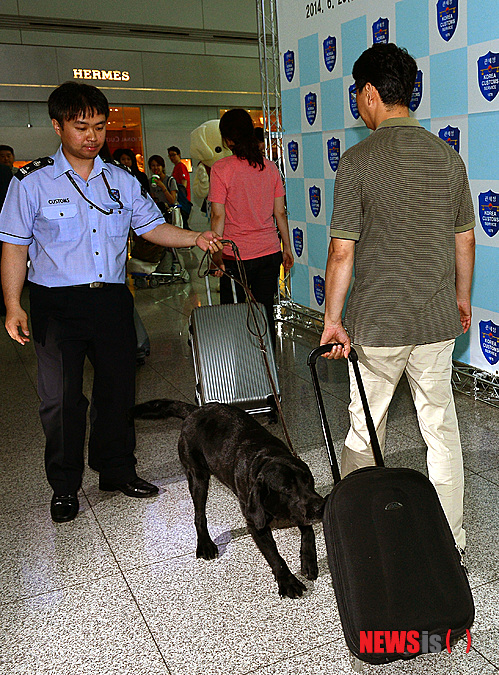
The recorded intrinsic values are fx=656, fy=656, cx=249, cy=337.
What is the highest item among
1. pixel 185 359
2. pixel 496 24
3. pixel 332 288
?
pixel 496 24

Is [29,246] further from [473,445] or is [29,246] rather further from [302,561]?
[473,445]

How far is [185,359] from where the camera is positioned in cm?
565

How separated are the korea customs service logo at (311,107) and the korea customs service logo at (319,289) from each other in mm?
1378

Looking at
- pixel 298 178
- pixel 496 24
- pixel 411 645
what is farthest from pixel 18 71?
pixel 411 645

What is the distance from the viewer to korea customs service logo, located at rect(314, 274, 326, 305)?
600cm

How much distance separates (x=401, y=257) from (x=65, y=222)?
4.81 feet

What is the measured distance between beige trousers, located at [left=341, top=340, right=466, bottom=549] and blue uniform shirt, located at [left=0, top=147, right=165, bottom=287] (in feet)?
4.11

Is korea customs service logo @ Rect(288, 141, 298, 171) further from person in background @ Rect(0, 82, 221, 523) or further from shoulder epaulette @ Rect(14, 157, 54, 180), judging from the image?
shoulder epaulette @ Rect(14, 157, 54, 180)

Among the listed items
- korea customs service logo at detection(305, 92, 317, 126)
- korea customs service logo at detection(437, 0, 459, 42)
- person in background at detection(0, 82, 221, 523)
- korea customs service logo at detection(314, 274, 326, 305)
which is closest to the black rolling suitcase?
person in background at detection(0, 82, 221, 523)

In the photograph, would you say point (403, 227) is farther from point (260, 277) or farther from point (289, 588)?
point (260, 277)

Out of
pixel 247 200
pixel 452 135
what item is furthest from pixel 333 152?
pixel 247 200

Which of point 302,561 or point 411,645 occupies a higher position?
point 411,645

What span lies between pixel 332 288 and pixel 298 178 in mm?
4083

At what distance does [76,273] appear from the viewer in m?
2.88
